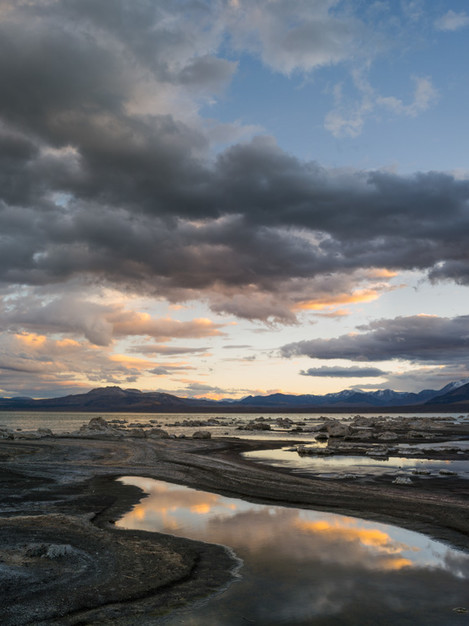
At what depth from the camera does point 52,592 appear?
10297mm

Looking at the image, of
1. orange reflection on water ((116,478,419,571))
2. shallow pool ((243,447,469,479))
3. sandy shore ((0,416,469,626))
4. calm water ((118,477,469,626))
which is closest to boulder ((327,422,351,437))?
shallow pool ((243,447,469,479))

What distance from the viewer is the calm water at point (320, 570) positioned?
31.3 feet

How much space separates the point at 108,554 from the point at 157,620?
4.83 m

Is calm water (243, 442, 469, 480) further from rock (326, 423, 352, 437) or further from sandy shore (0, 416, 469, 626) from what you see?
rock (326, 423, 352, 437)

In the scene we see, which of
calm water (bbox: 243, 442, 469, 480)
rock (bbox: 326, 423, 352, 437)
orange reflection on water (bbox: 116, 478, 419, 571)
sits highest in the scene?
orange reflection on water (bbox: 116, 478, 419, 571)

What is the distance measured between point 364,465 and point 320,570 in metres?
29.2

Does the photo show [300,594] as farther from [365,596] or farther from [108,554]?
[108,554]


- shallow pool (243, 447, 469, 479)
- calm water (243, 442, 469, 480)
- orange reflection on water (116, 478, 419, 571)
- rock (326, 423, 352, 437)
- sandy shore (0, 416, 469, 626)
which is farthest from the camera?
rock (326, 423, 352, 437)

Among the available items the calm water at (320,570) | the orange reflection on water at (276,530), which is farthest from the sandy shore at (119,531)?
the orange reflection on water at (276,530)

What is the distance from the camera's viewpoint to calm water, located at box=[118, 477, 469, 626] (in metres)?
9.54

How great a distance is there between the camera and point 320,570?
1237 cm

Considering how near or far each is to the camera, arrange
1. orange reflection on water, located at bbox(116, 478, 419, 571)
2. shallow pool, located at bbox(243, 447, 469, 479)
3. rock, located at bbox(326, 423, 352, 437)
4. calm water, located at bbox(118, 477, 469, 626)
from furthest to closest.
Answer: rock, located at bbox(326, 423, 352, 437)
shallow pool, located at bbox(243, 447, 469, 479)
orange reflection on water, located at bbox(116, 478, 419, 571)
calm water, located at bbox(118, 477, 469, 626)

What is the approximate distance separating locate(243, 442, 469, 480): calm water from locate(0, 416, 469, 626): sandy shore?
3016mm

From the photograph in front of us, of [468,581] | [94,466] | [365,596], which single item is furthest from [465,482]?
[94,466]
